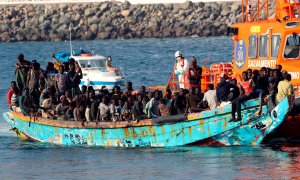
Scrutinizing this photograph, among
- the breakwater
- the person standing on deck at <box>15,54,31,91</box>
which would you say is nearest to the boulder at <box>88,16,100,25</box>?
the breakwater

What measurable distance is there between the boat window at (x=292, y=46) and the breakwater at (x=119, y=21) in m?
69.7

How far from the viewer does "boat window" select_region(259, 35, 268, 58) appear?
96.5 ft

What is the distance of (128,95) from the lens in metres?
29.2

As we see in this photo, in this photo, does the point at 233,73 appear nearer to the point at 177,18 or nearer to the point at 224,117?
the point at 224,117

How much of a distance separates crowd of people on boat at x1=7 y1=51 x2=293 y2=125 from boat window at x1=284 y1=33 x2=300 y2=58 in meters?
1.18

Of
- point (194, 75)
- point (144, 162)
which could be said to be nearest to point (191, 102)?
point (144, 162)

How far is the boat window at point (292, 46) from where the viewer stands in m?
28.7

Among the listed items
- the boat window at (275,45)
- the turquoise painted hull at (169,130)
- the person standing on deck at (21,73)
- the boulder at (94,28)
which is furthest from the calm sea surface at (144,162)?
the boulder at (94,28)

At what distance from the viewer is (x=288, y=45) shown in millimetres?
28859

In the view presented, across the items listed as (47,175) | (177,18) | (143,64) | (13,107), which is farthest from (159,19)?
(47,175)

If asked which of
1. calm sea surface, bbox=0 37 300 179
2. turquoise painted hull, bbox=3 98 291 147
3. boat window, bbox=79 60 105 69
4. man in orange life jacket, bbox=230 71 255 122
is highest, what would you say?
man in orange life jacket, bbox=230 71 255 122

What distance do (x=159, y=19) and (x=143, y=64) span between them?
117ft

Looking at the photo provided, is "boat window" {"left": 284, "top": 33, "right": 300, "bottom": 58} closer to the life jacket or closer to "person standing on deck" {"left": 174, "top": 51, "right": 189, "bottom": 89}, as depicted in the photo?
the life jacket

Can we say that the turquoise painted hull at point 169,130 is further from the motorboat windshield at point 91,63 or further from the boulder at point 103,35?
the boulder at point 103,35
